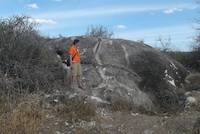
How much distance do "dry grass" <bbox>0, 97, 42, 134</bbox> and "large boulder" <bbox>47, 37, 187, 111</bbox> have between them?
325cm

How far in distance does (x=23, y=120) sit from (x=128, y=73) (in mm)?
6303

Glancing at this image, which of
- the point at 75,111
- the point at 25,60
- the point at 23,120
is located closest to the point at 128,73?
the point at 25,60

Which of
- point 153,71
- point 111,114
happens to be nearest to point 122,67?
point 153,71

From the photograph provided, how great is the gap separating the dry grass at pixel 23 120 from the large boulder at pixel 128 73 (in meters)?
3.25

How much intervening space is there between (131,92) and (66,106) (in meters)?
3.55

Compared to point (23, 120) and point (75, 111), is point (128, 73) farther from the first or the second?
point (23, 120)

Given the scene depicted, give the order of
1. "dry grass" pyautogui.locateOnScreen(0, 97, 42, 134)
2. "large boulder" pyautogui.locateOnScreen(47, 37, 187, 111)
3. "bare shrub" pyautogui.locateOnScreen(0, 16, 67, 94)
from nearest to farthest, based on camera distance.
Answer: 1. "dry grass" pyautogui.locateOnScreen(0, 97, 42, 134)
2. "bare shrub" pyautogui.locateOnScreen(0, 16, 67, 94)
3. "large boulder" pyautogui.locateOnScreen(47, 37, 187, 111)

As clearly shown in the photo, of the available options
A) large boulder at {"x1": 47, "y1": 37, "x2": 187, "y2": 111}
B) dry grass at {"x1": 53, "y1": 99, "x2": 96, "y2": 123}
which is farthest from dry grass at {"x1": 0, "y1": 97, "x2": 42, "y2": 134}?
large boulder at {"x1": 47, "y1": 37, "x2": 187, "y2": 111}

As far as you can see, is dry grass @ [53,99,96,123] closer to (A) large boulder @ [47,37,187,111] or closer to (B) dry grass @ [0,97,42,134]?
(B) dry grass @ [0,97,42,134]

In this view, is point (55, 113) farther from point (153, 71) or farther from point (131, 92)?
point (153, 71)

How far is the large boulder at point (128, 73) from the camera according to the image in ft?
47.0

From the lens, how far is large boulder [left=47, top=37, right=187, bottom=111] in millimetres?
14320

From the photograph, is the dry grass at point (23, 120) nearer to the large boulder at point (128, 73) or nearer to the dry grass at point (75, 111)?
the dry grass at point (75, 111)

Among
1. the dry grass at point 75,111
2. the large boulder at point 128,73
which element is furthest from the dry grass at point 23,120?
the large boulder at point 128,73
